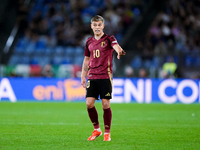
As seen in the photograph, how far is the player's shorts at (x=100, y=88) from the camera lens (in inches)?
239

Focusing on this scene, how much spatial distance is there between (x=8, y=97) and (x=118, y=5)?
324 inches

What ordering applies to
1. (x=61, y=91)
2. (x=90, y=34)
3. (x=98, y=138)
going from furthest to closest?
(x=90, y=34) < (x=61, y=91) < (x=98, y=138)

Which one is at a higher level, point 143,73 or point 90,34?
point 90,34

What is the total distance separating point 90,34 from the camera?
1952 centimetres

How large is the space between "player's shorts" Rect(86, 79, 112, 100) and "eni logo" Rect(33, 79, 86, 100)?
401 inches

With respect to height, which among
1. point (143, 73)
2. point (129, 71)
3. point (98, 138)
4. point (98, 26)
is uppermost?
point (98, 26)

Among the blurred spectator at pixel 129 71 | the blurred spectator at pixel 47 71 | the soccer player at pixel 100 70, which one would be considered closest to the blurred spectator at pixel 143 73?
Result: the blurred spectator at pixel 129 71

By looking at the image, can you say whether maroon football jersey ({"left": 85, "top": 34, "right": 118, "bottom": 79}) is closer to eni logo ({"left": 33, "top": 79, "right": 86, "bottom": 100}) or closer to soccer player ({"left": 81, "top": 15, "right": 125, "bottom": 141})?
soccer player ({"left": 81, "top": 15, "right": 125, "bottom": 141})

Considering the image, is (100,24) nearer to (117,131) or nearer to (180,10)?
(117,131)

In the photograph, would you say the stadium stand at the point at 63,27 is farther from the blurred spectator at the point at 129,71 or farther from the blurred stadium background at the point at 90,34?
the blurred spectator at the point at 129,71

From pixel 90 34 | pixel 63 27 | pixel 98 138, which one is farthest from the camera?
pixel 63 27

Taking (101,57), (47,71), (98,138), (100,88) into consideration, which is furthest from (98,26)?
(47,71)

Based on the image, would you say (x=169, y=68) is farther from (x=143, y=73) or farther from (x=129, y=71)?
(x=129, y=71)

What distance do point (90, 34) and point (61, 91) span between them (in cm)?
420
